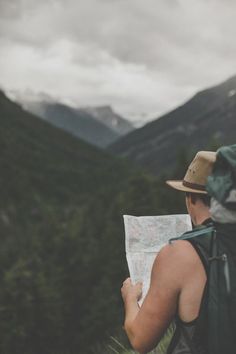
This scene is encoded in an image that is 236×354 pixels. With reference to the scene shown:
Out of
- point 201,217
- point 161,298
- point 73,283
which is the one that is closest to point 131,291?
point 161,298

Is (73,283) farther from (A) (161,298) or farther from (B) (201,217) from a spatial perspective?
(A) (161,298)

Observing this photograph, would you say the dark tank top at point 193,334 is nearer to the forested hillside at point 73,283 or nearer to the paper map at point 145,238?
the paper map at point 145,238

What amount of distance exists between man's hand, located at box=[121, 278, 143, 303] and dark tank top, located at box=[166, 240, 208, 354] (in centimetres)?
36

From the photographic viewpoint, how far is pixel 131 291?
124 inches

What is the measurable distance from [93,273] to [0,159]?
132305mm

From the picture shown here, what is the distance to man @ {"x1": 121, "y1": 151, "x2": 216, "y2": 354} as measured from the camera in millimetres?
2596

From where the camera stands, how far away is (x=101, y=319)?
42.5 meters

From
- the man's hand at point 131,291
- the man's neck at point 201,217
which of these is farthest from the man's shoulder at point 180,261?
the man's hand at point 131,291

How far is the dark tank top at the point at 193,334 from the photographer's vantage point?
260 centimetres

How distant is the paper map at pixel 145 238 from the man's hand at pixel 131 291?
48 millimetres

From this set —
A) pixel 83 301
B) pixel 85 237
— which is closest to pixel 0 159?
pixel 85 237

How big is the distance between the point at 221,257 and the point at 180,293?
28 centimetres

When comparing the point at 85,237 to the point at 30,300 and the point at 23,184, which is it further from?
the point at 23,184

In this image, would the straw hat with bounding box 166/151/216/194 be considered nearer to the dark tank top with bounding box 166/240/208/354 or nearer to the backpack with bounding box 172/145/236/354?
the backpack with bounding box 172/145/236/354
